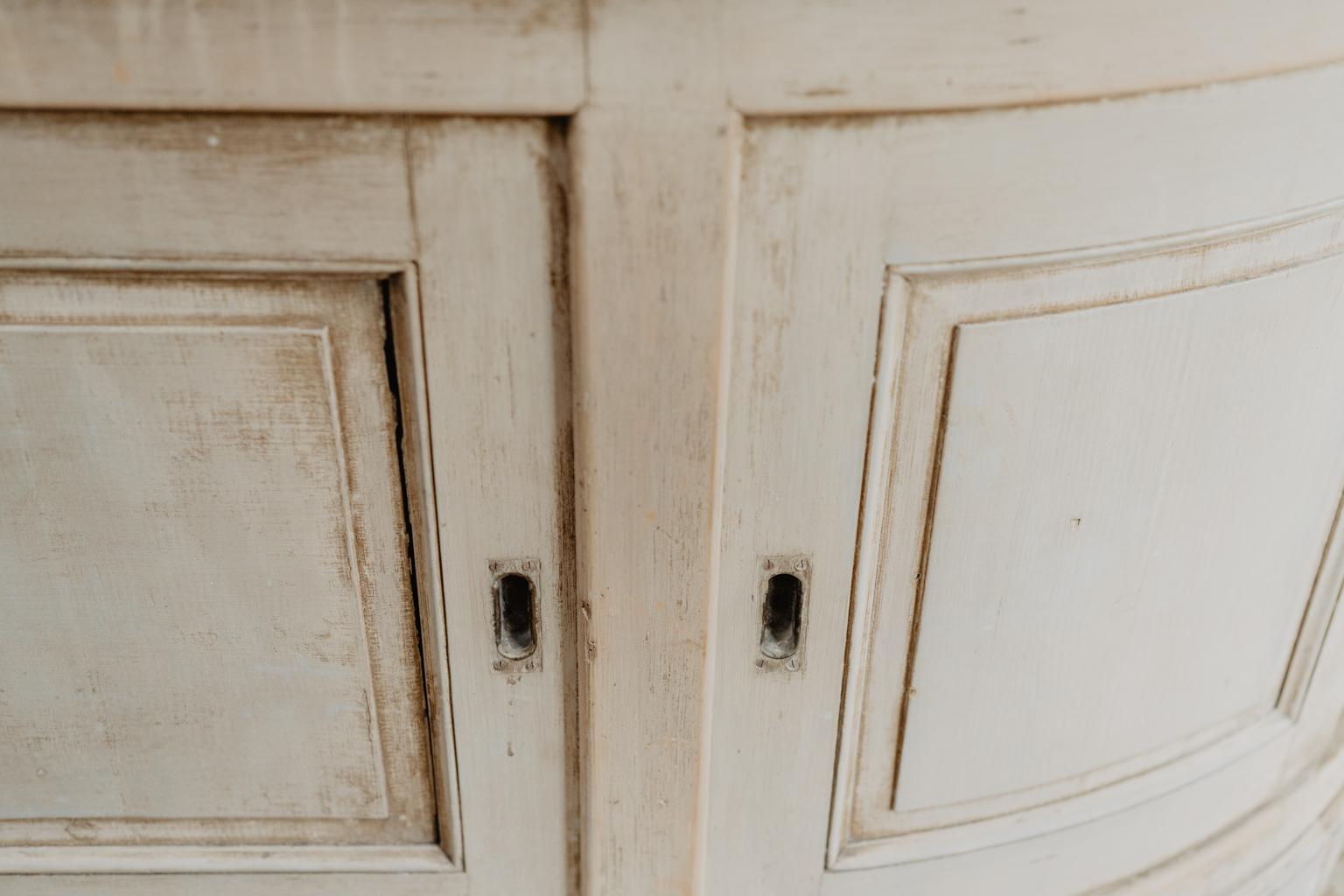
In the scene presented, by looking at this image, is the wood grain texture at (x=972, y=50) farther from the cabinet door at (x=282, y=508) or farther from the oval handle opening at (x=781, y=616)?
the oval handle opening at (x=781, y=616)

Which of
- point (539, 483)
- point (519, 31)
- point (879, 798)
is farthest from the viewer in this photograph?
point (879, 798)

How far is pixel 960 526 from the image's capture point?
2.02 feet

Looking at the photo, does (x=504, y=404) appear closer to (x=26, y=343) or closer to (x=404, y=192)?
(x=404, y=192)

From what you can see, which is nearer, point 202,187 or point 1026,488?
point 202,187

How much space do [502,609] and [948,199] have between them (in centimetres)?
30

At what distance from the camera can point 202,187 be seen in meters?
0.50

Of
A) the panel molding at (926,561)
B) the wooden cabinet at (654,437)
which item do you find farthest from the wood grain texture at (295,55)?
the panel molding at (926,561)

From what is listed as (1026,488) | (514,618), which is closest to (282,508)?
(514,618)

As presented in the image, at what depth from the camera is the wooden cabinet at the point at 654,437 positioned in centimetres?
49

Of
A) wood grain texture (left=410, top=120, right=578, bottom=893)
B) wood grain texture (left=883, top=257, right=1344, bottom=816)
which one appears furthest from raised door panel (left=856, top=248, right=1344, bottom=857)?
wood grain texture (left=410, top=120, right=578, bottom=893)

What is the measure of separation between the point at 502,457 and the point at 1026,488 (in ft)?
0.87

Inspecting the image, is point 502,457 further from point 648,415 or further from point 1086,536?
point 1086,536

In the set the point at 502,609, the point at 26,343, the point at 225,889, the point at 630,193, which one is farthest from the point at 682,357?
the point at 225,889

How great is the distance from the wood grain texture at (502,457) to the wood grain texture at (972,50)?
0.33ft
